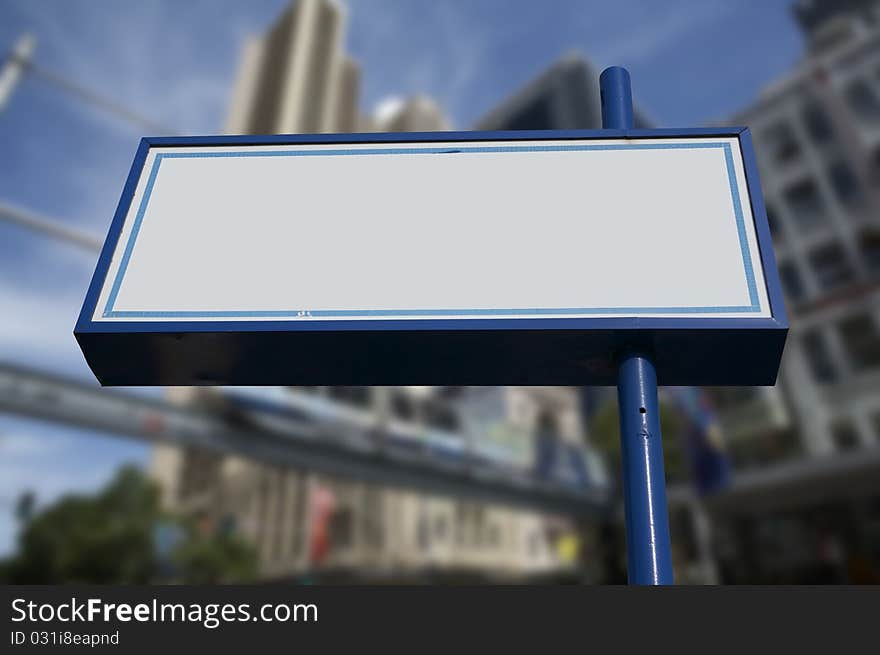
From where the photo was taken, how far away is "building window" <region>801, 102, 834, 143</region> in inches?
1286

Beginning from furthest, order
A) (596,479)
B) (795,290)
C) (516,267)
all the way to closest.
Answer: (795,290) < (596,479) < (516,267)

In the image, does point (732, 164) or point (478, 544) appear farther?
point (478, 544)

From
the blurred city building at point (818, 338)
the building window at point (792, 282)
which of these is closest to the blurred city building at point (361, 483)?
the blurred city building at point (818, 338)

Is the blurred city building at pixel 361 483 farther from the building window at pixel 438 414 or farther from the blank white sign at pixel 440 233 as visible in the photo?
the blank white sign at pixel 440 233

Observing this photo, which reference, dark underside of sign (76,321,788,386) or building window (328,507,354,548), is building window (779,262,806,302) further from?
building window (328,507,354,548)

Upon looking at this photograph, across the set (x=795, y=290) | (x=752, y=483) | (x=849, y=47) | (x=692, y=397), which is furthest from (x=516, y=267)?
(x=849, y=47)

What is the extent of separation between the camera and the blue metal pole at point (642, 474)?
1822 mm

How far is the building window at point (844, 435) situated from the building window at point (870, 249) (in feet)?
24.3

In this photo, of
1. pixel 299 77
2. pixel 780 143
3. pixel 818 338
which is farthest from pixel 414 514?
pixel 299 77

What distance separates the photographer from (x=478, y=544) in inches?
2018

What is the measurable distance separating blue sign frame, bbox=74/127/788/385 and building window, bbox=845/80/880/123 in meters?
36.1

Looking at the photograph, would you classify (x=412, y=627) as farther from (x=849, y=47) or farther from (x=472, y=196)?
(x=849, y=47)

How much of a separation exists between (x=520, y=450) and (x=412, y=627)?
26.1 metres

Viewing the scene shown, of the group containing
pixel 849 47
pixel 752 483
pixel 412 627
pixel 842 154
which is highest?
pixel 849 47
